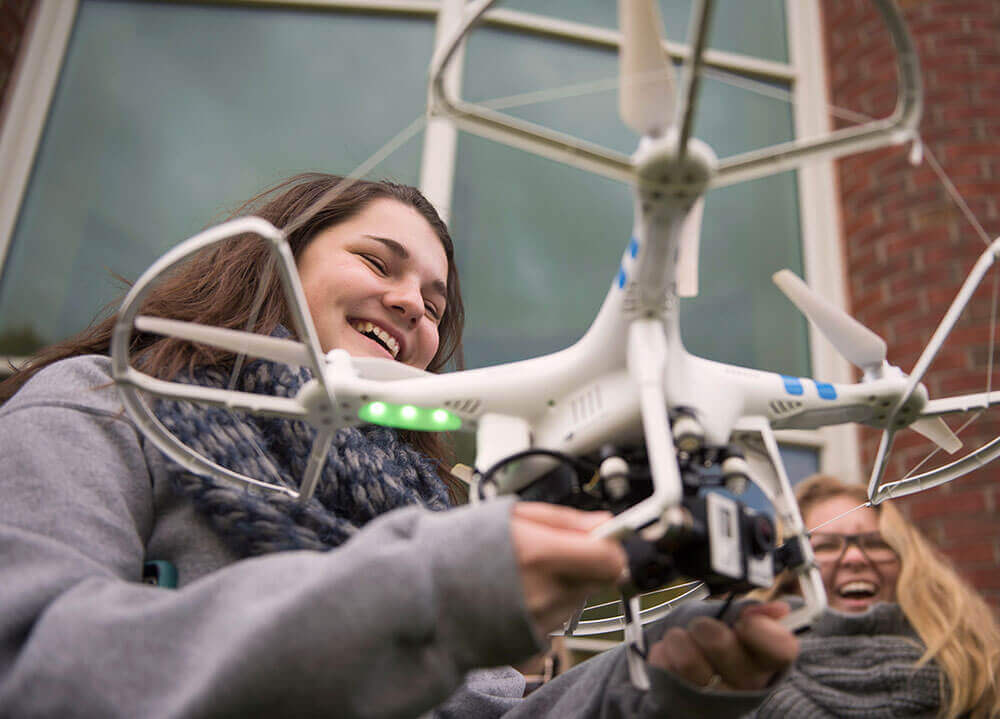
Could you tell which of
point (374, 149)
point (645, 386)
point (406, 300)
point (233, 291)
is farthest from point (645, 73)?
point (374, 149)

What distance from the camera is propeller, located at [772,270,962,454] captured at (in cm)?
71

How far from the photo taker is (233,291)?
0.95 meters

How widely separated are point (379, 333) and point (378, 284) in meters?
0.06

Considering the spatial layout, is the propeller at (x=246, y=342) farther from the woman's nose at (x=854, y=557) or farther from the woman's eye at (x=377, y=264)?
the woman's nose at (x=854, y=557)

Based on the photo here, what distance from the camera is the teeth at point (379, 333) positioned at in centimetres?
92

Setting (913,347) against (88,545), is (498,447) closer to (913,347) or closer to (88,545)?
(88,545)

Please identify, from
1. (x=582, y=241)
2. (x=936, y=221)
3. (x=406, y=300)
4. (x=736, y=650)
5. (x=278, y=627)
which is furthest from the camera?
(x=582, y=241)

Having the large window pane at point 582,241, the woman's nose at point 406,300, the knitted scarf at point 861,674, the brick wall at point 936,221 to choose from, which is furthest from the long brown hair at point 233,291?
the brick wall at point 936,221

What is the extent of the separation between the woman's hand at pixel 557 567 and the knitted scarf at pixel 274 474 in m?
0.33

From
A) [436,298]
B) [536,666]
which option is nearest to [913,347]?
[536,666]

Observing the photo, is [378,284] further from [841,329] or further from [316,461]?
[841,329]

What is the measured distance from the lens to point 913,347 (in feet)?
6.64

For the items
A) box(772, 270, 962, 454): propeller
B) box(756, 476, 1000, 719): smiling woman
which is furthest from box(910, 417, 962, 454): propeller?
box(756, 476, 1000, 719): smiling woman

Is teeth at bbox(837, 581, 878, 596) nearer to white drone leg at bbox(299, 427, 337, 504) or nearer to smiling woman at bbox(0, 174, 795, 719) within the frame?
smiling woman at bbox(0, 174, 795, 719)
